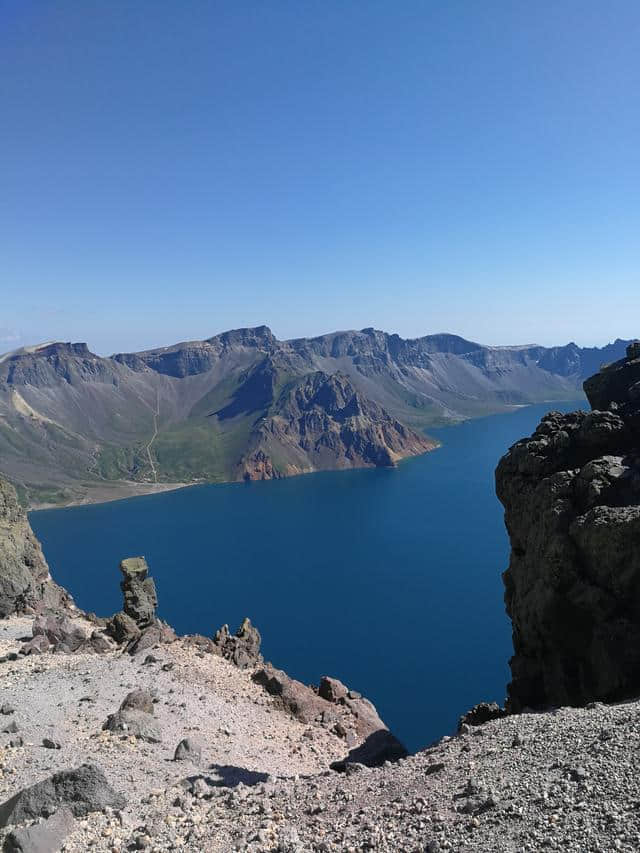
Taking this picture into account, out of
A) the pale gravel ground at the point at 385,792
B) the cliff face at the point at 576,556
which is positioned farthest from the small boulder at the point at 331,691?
the cliff face at the point at 576,556

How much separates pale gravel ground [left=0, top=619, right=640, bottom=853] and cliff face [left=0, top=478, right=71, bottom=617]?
2222 centimetres

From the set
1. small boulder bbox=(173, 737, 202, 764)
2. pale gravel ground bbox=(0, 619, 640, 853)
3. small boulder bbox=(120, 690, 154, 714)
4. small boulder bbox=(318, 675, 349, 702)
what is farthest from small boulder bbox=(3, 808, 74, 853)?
small boulder bbox=(318, 675, 349, 702)

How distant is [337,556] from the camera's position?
15650cm

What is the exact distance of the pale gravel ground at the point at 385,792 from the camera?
12.8 metres

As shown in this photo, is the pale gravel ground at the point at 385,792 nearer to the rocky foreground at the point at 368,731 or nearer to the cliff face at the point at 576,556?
the rocky foreground at the point at 368,731

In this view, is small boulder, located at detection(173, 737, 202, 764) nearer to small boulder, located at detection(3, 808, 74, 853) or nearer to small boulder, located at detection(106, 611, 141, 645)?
small boulder, located at detection(3, 808, 74, 853)

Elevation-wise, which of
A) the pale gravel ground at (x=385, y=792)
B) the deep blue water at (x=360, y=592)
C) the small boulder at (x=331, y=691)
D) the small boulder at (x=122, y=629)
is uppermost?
the pale gravel ground at (x=385, y=792)

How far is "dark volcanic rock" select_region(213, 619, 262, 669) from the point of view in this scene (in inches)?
1465

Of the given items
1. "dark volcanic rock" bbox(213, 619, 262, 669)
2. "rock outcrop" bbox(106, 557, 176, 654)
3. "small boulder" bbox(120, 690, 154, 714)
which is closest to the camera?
"small boulder" bbox(120, 690, 154, 714)

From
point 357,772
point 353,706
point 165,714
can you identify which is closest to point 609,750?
point 357,772

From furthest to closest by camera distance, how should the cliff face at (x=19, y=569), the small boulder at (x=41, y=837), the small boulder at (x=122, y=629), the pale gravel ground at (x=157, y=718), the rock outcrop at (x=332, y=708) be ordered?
the cliff face at (x=19, y=569), the small boulder at (x=122, y=629), the rock outcrop at (x=332, y=708), the pale gravel ground at (x=157, y=718), the small boulder at (x=41, y=837)

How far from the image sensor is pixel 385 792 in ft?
55.0

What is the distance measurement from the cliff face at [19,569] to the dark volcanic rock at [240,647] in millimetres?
18193

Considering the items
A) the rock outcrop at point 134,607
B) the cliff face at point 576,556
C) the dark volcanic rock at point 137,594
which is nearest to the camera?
the cliff face at point 576,556
